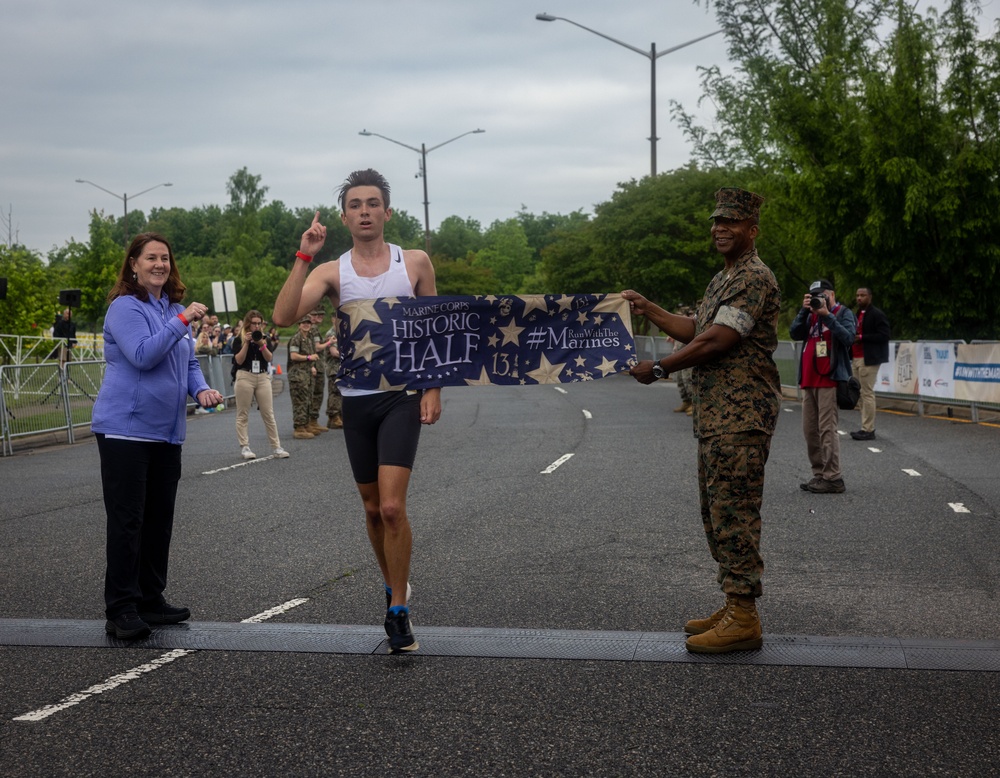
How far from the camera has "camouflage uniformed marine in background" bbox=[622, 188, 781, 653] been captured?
5.46m

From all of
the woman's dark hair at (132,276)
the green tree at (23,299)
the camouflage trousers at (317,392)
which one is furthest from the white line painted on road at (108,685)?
the green tree at (23,299)

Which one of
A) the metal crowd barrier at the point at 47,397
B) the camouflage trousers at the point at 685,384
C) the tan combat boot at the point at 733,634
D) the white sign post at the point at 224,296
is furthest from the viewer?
the white sign post at the point at 224,296

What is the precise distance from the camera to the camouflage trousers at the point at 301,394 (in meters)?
18.2

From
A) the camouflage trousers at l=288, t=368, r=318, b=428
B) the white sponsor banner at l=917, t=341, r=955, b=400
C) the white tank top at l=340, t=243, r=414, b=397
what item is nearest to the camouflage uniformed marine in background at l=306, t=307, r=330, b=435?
the camouflage trousers at l=288, t=368, r=318, b=428

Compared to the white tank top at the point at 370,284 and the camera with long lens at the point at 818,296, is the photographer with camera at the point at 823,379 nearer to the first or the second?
the camera with long lens at the point at 818,296

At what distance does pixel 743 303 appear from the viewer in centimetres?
545

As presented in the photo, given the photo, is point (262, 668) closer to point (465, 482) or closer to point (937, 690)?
point (937, 690)

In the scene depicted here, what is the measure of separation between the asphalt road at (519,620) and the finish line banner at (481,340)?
1.29 metres

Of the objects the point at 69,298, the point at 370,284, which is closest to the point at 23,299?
the point at 69,298

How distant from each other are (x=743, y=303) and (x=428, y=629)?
2239mm

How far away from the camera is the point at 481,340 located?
6184mm

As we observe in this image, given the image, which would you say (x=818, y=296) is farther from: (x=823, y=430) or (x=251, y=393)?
(x=251, y=393)

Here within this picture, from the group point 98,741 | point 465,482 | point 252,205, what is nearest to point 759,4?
point 465,482

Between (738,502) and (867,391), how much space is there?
448 inches
